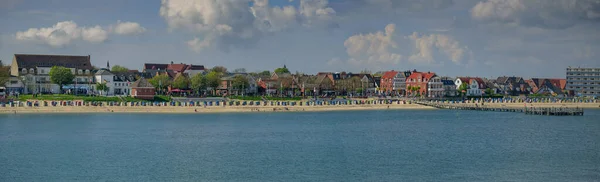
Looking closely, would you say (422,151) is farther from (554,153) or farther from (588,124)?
(588,124)

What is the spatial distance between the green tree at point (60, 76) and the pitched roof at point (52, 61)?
6704 millimetres

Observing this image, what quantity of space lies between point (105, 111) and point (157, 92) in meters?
35.0

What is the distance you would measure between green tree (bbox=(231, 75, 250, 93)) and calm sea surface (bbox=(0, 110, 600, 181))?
45129mm

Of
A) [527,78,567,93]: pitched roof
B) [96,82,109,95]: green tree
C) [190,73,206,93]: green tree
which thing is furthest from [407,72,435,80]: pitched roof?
[96,82,109,95]: green tree

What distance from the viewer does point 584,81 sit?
565 feet

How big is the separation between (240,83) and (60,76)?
32.7 metres

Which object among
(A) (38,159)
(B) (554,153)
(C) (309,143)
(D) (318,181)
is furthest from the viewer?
(C) (309,143)

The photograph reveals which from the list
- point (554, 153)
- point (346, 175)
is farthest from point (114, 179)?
point (554, 153)

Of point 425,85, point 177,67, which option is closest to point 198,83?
point 177,67

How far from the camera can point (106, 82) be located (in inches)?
4683

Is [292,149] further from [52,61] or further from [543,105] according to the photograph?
[52,61]

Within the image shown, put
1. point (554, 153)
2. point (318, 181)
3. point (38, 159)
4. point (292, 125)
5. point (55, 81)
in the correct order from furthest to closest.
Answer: point (55, 81) < point (292, 125) < point (554, 153) < point (38, 159) < point (318, 181)

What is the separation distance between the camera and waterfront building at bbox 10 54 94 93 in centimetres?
11656

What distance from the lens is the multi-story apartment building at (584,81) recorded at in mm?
170875
